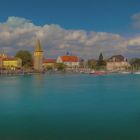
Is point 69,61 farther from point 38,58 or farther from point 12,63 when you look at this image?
point 12,63

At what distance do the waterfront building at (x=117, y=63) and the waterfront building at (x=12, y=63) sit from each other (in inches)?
2206

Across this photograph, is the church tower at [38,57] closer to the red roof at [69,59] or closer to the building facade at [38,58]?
the building facade at [38,58]

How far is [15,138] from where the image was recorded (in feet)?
49.6

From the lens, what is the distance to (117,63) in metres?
182

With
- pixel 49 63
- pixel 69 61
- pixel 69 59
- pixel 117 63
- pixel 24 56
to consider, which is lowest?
pixel 117 63

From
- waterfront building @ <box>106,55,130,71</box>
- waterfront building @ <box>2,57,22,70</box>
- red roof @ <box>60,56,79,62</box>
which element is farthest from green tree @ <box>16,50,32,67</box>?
waterfront building @ <box>106,55,130,71</box>

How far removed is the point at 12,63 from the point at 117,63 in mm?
63542

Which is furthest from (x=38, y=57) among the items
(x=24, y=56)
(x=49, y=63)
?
(x=49, y=63)

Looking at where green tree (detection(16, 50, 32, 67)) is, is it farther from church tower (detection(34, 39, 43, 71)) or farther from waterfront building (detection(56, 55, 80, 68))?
waterfront building (detection(56, 55, 80, 68))

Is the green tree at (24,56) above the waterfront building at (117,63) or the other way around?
above

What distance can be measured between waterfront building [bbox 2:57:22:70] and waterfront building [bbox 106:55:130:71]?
2206 inches

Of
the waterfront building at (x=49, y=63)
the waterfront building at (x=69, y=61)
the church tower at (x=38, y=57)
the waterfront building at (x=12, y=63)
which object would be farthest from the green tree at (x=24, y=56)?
the waterfront building at (x=69, y=61)

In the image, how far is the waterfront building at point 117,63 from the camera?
179m

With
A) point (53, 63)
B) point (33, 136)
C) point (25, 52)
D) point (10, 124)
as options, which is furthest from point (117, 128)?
point (53, 63)
